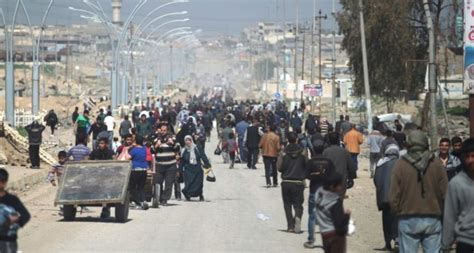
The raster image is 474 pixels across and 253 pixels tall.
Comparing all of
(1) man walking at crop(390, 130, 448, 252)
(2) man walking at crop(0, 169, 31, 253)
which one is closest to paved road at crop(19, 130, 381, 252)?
(1) man walking at crop(390, 130, 448, 252)

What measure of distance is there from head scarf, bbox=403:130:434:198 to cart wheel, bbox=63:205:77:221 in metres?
9.92

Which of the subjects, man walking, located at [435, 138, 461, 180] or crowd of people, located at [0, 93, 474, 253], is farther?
man walking, located at [435, 138, 461, 180]

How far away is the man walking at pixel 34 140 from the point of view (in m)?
34.9

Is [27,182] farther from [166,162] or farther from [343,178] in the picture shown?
[343,178]

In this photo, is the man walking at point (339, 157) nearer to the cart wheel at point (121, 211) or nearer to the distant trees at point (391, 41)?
the cart wheel at point (121, 211)

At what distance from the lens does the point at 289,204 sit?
19344mm

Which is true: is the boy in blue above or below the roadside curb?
above

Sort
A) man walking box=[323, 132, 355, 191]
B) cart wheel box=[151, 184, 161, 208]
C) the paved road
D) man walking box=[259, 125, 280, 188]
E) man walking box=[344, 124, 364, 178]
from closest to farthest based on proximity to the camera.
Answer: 1. the paved road
2. man walking box=[323, 132, 355, 191]
3. cart wheel box=[151, 184, 161, 208]
4. man walking box=[259, 125, 280, 188]
5. man walking box=[344, 124, 364, 178]

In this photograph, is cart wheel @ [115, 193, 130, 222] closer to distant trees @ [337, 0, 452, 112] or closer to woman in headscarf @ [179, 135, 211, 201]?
woman in headscarf @ [179, 135, 211, 201]

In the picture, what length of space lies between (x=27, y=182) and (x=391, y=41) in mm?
29114

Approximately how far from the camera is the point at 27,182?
3203 centimetres

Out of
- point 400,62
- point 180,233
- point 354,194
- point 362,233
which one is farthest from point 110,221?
point 400,62

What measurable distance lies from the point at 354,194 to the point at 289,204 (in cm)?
1023

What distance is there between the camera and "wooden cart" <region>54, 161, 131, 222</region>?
Answer: 20984 millimetres
